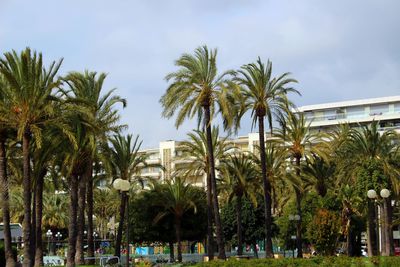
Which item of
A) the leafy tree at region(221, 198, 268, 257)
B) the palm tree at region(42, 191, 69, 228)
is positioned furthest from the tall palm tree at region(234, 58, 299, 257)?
the palm tree at region(42, 191, 69, 228)

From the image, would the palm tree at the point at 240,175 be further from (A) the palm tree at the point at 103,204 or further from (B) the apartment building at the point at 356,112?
(B) the apartment building at the point at 356,112

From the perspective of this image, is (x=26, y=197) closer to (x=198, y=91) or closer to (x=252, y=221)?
(x=198, y=91)

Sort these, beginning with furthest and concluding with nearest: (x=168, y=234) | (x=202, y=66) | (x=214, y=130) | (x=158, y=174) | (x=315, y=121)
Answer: (x=158, y=174)
(x=315, y=121)
(x=168, y=234)
(x=214, y=130)
(x=202, y=66)

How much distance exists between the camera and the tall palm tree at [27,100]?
32.8m

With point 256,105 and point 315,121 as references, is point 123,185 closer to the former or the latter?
point 256,105

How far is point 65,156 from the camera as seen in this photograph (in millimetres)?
38656

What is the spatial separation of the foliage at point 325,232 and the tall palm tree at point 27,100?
16943 millimetres

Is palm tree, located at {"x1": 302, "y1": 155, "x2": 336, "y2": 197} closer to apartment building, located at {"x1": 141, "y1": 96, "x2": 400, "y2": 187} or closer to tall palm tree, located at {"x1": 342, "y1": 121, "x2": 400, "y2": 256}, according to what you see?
tall palm tree, located at {"x1": 342, "y1": 121, "x2": 400, "y2": 256}

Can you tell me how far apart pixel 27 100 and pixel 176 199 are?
28.0 m

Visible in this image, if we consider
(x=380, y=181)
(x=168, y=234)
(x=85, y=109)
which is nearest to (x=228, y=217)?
(x=168, y=234)

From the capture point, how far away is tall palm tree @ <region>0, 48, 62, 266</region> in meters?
32.8

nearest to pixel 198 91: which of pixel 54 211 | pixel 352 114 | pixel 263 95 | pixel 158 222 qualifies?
pixel 263 95

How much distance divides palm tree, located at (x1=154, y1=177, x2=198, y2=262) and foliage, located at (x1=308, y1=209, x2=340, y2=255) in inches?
741

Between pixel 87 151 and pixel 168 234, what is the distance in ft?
81.1
